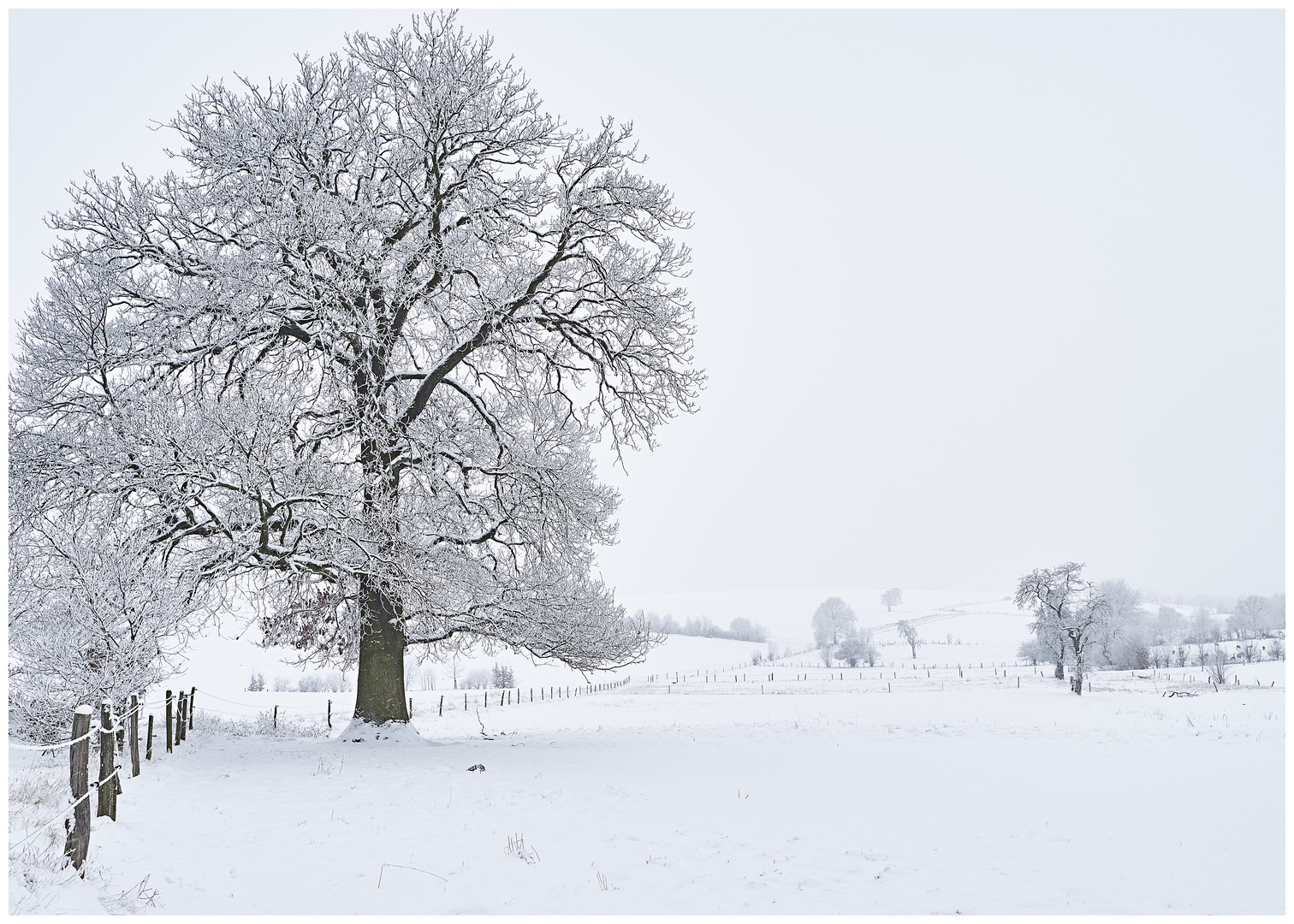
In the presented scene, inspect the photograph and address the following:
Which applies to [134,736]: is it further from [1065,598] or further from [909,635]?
[909,635]

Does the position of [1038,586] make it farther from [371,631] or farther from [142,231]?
[142,231]

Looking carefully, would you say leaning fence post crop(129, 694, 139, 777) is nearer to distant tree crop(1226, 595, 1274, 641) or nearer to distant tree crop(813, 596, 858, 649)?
distant tree crop(1226, 595, 1274, 641)

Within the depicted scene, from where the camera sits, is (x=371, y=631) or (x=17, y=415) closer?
(x=17, y=415)

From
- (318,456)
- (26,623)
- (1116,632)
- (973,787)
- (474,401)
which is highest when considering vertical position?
(474,401)

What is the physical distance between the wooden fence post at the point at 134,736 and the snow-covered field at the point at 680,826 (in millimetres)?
341

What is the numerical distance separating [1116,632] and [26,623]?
2349 inches

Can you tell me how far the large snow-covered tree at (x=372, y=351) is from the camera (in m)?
11.4

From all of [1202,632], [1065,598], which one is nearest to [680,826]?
[1065,598]

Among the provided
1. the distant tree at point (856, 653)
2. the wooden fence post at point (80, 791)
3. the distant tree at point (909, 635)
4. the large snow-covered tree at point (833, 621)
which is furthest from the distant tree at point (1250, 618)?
the wooden fence post at point (80, 791)

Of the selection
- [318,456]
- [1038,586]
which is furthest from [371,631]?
[1038,586]

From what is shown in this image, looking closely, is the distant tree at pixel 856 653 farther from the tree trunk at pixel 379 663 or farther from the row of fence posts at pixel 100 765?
the row of fence posts at pixel 100 765

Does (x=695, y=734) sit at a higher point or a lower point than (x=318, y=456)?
lower

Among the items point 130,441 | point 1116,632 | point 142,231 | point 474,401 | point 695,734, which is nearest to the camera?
point 130,441

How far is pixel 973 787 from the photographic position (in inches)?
393
